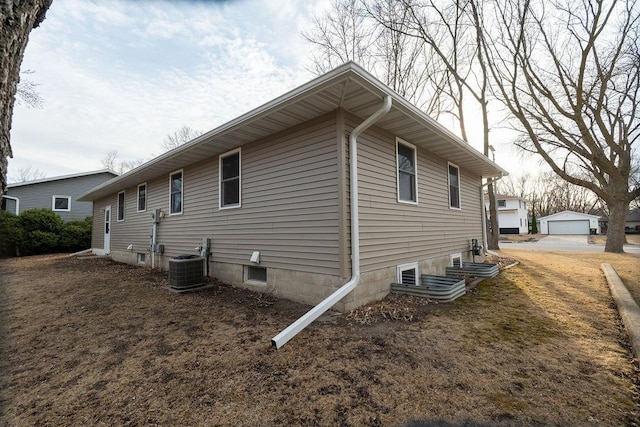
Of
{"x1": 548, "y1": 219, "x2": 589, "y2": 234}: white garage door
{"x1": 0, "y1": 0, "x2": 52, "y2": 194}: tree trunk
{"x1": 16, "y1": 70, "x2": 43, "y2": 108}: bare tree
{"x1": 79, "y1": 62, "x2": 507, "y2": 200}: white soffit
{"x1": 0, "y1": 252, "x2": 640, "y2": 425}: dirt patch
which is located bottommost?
{"x1": 0, "y1": 252, "x2": 640, "y2": 425}: dirt patch

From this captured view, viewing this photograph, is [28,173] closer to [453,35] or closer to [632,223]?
[453,35]

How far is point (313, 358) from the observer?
112 inches

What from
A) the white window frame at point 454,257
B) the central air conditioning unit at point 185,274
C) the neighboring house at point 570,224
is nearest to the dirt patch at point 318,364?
the central air conditioning unit at point 185,274

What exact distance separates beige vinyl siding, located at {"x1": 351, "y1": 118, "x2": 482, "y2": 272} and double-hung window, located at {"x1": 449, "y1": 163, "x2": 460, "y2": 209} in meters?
0.24

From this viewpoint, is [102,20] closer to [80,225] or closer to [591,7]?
[591,7]

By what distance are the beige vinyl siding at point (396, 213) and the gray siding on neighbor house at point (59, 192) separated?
17.4 m

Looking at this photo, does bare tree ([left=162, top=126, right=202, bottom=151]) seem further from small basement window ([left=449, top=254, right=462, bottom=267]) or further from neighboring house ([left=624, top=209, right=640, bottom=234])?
neighboring house ([left=624, top=209, right=640, bottom=234])

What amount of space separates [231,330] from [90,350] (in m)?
1.43

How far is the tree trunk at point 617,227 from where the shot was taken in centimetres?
1234

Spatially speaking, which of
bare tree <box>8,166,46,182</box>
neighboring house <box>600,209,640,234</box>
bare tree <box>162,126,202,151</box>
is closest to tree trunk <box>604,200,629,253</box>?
bare tree <box>162,126,202,151</box>

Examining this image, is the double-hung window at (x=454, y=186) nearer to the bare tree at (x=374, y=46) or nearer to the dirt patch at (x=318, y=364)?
the dirt patch at (x=318, y=364)

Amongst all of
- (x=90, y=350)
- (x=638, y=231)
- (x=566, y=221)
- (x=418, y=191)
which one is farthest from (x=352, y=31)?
(x=638, y=231)

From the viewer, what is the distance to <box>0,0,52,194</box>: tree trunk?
48.1 inches

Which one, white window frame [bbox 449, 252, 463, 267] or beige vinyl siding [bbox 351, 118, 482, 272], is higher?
beige vinyl siding [bbox 351, 118, 482, 272]
